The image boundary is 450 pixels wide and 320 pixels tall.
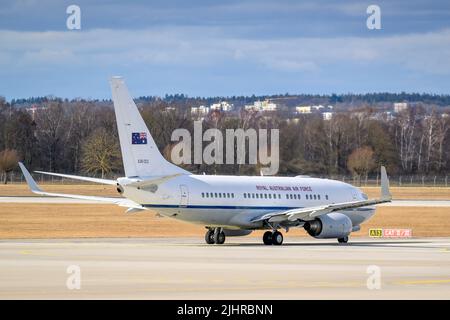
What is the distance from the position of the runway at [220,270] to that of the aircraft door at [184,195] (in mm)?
1940

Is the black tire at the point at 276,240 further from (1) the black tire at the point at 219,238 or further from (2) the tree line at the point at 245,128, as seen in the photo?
(2) the tree line at the point at 245,128

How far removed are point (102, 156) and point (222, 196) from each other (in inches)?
3642

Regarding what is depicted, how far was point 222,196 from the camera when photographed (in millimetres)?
51781

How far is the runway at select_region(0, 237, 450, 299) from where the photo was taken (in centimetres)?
2825

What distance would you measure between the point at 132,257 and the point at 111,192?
80883mm

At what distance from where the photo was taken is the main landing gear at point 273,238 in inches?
2076

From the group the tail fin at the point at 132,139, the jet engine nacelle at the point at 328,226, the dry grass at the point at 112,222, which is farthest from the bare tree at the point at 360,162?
the tail fin at the point at 132,139

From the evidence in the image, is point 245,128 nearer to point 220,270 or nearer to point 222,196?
point 222,196

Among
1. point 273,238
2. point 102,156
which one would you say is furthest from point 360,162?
point 273,238

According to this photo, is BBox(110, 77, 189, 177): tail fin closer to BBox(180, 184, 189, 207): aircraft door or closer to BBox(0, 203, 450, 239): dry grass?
BBox(180, 184, 189, 207): aircraft door

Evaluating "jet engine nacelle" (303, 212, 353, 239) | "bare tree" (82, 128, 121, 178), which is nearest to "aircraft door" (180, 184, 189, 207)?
"jet engine nacelle" (303, 212, 353, 239)

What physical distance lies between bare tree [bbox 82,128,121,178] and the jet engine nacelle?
295ft

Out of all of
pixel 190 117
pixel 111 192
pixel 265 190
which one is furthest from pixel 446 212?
pixel 190 117
